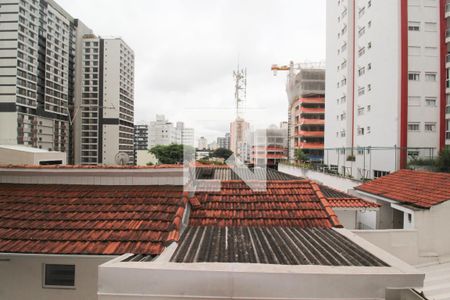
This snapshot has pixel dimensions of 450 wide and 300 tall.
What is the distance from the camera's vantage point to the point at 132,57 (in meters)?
78.5

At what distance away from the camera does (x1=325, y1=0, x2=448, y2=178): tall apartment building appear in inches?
890

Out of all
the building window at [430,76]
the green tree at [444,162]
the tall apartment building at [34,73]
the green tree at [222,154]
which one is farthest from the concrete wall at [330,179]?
the tall apartment building at [34,73]

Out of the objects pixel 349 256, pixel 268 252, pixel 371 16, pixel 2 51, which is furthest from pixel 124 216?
pixel 2 51

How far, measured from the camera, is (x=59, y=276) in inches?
192

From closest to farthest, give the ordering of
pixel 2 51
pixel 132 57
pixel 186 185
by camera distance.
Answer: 1. pixel 186 185
2. pixel 2 51
3. pixel 132 57

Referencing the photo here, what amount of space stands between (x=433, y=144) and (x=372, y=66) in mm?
9424

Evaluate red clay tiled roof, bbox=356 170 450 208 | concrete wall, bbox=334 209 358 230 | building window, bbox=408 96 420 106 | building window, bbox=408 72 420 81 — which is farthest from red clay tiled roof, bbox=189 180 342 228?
building window, bbox=408 72 420 81

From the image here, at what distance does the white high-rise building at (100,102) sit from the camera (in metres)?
67.4

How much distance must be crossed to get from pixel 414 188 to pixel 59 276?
41.2 feet

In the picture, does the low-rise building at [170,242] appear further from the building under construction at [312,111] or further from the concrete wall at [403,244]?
the building under construction at [312,111]

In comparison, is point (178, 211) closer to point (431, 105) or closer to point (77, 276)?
point (77, 276)

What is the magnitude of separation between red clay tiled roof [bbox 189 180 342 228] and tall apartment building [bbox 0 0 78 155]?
173ft

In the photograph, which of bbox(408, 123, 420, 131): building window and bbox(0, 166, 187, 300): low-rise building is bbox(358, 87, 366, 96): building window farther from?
bbox(0, 166, 187, 300): low-rise building

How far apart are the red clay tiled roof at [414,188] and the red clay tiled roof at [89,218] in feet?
29.1
